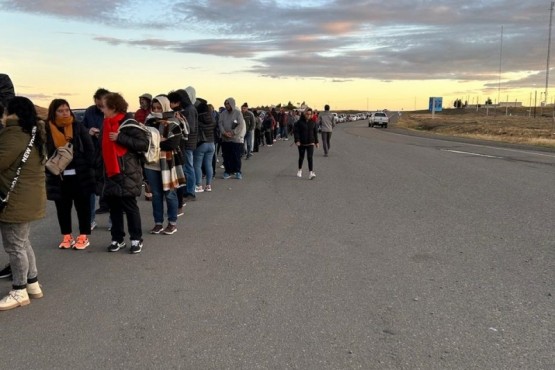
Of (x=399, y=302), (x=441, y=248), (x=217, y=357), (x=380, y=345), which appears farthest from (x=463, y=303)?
(x=217, y=357)

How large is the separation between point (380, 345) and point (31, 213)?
10.6ft

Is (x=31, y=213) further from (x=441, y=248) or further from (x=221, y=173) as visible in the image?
(x=221, y=173)

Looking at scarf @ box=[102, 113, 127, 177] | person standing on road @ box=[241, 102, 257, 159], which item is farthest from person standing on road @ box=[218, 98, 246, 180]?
scarf @ box=[102, 113, 127, 177]

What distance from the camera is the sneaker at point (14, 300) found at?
462 centimetres

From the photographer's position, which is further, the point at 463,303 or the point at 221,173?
the point at 221,173

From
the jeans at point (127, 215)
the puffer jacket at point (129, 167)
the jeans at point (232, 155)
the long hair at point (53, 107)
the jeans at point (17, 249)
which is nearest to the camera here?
the jeans at point (17, 249)

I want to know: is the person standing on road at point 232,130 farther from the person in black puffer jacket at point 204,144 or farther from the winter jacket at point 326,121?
the winter jacket at point 326,121

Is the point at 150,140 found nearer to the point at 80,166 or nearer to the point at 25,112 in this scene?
the point at 80,166

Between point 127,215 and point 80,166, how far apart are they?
0.86 m

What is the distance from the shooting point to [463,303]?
4676mm

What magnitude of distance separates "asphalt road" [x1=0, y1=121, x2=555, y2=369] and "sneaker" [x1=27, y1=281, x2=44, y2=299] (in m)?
0.08

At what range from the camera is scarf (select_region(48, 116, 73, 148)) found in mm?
6270

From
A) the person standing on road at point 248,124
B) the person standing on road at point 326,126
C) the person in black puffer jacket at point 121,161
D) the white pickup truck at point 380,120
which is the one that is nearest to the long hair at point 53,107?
the person in black puffer jacket at point 121,161

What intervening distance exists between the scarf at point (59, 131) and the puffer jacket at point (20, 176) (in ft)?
4.95
